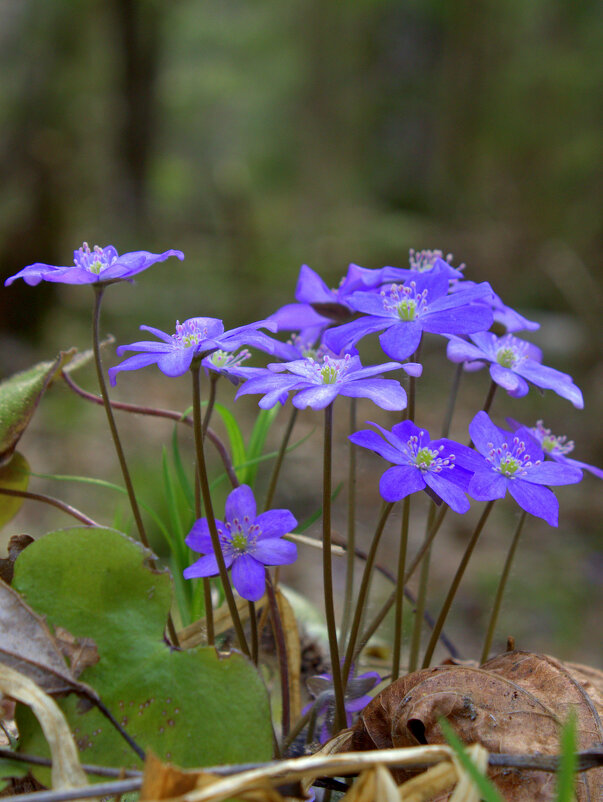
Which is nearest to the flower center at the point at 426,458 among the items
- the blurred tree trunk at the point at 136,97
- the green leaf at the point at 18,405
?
the green leaf at the point at 18,405

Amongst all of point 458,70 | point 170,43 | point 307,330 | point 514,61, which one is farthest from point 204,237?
point 307,330

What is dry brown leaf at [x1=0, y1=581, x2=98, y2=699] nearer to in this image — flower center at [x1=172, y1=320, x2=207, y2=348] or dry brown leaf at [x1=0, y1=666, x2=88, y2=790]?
dry brown leaf at [x1=0, y1=666, x2=88, y2=790]

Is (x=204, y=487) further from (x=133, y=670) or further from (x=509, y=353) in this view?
(x=509, y=353)

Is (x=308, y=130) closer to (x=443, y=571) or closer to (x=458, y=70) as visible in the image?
(x=458, y=70)

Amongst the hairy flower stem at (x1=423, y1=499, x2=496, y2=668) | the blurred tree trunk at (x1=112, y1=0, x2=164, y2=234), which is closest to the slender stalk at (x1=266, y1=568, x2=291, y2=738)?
the hairy flower stem at (x1=423, y1=499, x2=496, y2=668)

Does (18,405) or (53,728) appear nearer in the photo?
(53,728)

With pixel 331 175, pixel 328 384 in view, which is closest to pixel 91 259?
pixel 328 384
